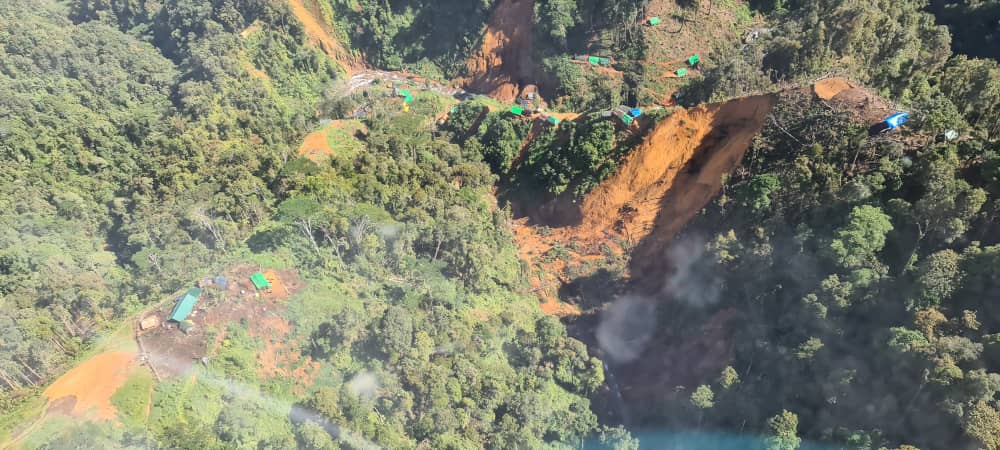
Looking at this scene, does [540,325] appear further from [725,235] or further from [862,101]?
[862,101]

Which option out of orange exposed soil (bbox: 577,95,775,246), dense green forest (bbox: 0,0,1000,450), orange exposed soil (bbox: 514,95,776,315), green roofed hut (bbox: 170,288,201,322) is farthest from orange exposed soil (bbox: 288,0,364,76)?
green roofed hut (bbox: 170,288,201,322)

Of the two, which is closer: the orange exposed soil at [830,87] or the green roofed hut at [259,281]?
the green roofed hut at [259,281]

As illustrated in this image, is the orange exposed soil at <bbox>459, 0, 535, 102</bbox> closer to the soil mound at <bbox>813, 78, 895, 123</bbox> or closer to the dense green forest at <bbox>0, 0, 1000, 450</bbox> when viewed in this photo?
the dense green forest at <bbox>0, 0, 1000, 450</bbox>

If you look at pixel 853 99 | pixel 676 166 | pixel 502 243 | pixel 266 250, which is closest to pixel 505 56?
pixel 676 166

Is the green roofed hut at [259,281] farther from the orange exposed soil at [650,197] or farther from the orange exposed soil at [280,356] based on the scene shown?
the orange exposed soil at [650,197]

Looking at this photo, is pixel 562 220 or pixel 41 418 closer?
pixel 41 418

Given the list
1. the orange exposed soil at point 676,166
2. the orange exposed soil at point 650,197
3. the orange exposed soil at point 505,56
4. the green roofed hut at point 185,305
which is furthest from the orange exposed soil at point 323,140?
the orange exposed soil at point 676,166

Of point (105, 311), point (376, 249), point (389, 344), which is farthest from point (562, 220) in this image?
point (105, 311)
